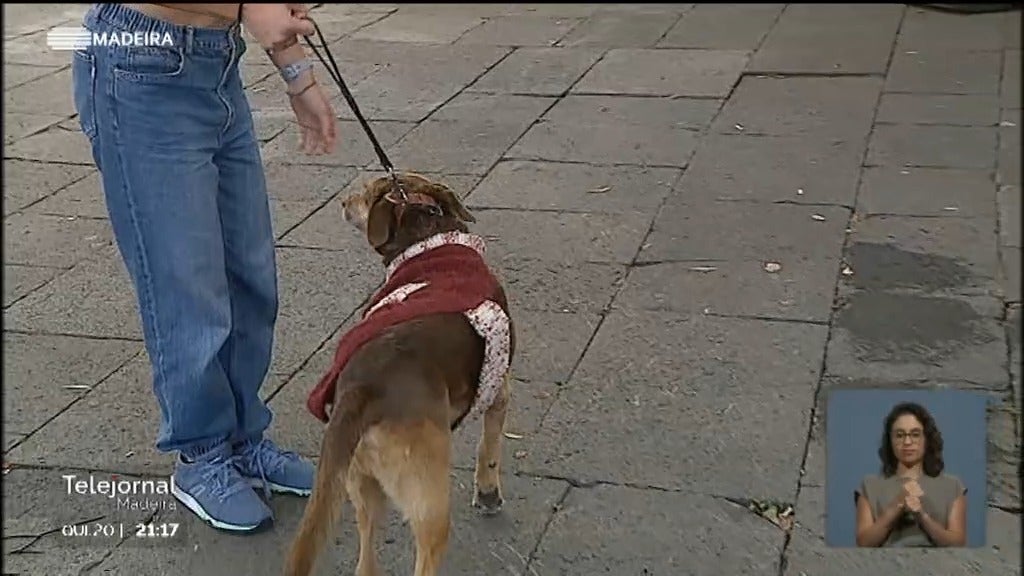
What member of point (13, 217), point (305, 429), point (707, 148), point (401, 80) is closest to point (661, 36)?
point (401, 80)

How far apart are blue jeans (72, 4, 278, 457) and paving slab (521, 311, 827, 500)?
955 millimetres

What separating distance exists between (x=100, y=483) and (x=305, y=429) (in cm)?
65

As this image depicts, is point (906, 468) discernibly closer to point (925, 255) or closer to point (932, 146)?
point (925, 255)

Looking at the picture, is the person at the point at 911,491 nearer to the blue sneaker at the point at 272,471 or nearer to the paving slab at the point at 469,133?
the blue sneaker at the point at 272,471

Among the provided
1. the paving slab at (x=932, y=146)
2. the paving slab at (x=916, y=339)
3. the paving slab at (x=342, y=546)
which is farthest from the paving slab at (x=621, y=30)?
the paving slab at (x=342, y=546)

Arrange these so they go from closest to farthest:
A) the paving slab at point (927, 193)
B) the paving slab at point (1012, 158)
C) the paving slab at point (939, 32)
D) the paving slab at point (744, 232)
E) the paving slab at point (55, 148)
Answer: the paving slab at point (1012, 158), the paving slab at point (744, 232), the paving slab at point (927, 193), the paving slab at point (55, 148), the paving slab at point (939, 32)

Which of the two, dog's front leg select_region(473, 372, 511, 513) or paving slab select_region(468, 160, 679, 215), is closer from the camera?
dog's front leg select_region(473, 372, 511, 513)

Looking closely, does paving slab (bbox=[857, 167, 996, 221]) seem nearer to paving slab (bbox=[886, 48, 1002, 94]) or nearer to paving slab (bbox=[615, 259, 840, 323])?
paving slab (bbox=[615, 259, 840, 323])

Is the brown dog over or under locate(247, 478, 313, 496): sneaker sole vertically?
over

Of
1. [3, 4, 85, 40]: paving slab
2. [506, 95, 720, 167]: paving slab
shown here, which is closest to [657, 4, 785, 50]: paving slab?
[506, 95, 720, 167]: paving slab

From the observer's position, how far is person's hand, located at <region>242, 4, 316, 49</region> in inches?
113

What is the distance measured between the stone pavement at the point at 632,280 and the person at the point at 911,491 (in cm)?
34

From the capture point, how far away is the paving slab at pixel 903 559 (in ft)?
10.6

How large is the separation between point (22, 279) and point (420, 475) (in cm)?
308
